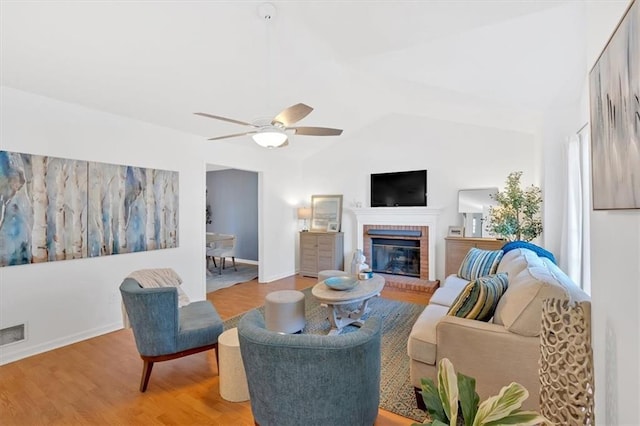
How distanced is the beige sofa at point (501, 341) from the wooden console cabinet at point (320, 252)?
3786 millimetres

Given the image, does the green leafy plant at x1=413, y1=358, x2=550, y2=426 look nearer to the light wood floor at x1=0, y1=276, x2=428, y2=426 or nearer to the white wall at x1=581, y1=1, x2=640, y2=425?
the white wall at x1=581, y1=1, x2=640, y2=425

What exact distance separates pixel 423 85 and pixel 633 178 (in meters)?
2.72

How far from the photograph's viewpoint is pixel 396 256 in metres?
5.79

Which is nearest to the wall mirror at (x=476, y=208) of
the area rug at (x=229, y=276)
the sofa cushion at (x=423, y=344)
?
the sofa cushion at (x=423, y=344)

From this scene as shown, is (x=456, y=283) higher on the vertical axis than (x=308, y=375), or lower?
lower

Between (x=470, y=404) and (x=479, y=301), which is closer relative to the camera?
(x=470, y=404)

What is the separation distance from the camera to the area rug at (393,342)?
2133 mm

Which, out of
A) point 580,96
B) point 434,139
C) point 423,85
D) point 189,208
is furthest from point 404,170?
point 189,208

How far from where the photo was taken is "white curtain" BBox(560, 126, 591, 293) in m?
2.75

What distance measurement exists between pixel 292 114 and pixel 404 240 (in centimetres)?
387

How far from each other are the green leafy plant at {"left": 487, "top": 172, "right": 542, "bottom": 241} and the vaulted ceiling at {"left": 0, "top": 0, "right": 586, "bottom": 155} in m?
0.99

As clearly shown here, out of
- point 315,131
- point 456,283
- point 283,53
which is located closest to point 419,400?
point 456,283

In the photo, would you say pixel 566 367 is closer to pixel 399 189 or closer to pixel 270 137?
pixel 270 137

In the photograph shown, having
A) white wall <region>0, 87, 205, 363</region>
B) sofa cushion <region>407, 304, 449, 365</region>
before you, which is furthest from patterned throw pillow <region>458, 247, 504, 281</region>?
white wall <region>0, 87, 205, 363</region>
